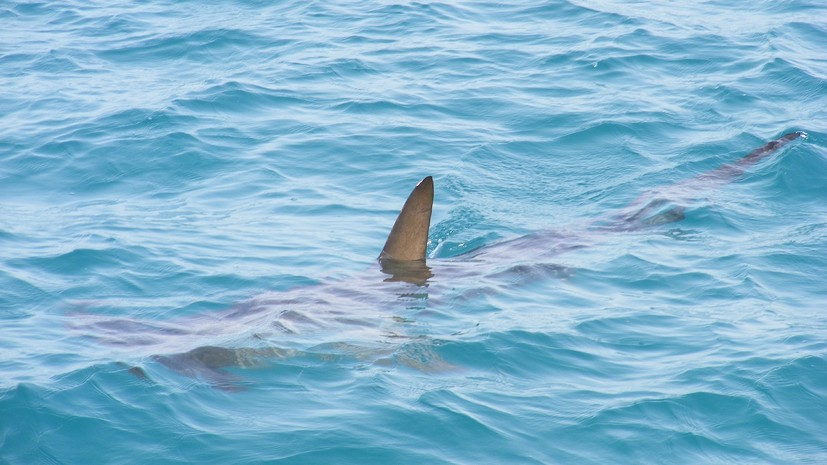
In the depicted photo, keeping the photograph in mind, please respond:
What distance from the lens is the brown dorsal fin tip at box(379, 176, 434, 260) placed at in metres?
7.64

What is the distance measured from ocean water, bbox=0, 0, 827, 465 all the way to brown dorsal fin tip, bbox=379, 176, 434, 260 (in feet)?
0.82

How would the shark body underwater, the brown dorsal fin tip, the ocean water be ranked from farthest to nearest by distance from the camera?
1. the brown dorsal fin tip
2. the shark body underwater
3. the ocean water

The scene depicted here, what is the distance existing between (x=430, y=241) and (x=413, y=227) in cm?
121

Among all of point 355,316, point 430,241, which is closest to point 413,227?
point 355,316

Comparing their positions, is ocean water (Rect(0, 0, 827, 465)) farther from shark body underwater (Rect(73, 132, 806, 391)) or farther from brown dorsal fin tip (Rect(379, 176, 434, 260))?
brown dorsal fin tip (Rect(379, 176, 434, 260))

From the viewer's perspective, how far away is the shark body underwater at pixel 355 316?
657cm

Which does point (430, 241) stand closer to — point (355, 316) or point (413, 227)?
point (413, 227)

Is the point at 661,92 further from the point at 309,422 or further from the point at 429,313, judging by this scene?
the point at 309,422

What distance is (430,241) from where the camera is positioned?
909 cm

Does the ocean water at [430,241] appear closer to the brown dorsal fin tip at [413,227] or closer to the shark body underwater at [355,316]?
the shark body underwater at [355,316]

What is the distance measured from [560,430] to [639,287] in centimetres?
257

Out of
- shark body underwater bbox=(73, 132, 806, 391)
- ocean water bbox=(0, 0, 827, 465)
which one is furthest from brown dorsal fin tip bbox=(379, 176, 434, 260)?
ocean water bbox=(0, 0, 827, 465)

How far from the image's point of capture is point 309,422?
5699mm

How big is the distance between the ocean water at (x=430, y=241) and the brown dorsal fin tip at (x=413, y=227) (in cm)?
25
